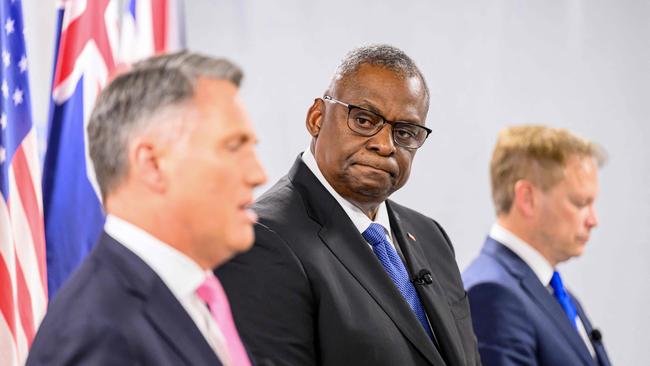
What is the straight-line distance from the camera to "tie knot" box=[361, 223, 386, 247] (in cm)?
219

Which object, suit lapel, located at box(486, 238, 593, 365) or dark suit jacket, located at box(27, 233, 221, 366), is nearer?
dark suit jacket, located at box(27, 233, 221, 366)

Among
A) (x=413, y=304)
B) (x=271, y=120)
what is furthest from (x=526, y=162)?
(x=271, y=120)

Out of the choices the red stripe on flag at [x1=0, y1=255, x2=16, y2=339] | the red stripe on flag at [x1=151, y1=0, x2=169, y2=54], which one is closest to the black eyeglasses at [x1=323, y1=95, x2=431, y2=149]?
the red stripe on flag at [x1=0, y1=255, x2=16, y2=339]

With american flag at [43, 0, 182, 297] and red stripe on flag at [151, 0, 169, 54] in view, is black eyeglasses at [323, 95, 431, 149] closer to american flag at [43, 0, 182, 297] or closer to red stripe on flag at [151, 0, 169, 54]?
american flag at [43, 0, 182, 297]

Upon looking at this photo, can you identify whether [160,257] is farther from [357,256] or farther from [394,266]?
[394,266]

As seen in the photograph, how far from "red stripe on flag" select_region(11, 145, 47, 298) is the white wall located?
1.92 meters

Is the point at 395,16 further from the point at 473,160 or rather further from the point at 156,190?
the point at 156,190

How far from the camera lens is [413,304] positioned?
2156 millimetres

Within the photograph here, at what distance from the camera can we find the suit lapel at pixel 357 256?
2.04 m

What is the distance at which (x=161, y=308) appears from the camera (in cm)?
127

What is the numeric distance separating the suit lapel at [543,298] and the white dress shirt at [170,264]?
1740 millimetres

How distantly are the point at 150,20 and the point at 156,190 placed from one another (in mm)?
2017

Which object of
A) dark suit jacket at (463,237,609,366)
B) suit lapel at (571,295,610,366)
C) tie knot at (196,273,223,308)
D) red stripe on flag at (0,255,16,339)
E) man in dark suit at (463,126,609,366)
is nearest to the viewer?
tie knot at (196,273,223,308)

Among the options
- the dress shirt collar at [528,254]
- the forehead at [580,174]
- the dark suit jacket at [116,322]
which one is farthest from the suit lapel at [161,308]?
the forehead at [580,174]
